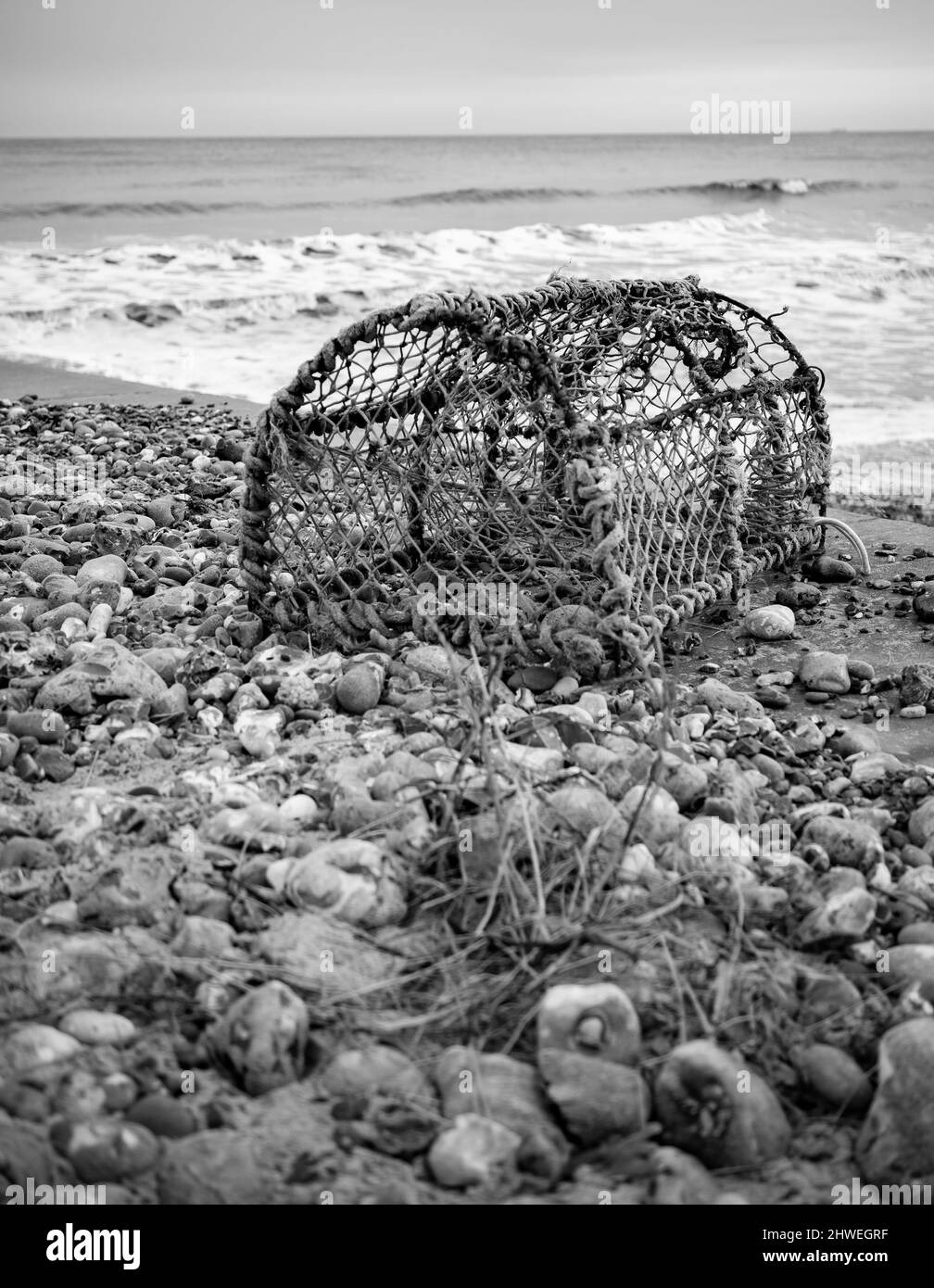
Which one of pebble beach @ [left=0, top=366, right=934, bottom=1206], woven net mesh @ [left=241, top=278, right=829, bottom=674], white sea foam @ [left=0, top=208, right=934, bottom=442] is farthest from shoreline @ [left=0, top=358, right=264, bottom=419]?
pebble beach @ [left=0, top=366, right=934, bottom=1206]

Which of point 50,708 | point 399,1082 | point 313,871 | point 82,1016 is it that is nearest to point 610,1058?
point 399,1082

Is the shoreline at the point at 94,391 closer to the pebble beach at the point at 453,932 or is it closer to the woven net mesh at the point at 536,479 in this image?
the woven net mesh at the point at 536,479

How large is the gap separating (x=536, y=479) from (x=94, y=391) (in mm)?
3965

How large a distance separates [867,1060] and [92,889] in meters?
1.19

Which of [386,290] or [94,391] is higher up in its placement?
[386,290]

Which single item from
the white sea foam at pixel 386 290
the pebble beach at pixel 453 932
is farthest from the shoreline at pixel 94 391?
the pebble beach at pixel 453 932

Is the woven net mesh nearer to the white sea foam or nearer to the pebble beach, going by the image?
the pebble beach

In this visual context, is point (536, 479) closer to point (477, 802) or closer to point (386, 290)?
point (477, 802)

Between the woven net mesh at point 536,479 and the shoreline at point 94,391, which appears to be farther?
Result: the shoreline at point 94,391

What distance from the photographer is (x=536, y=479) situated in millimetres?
3500

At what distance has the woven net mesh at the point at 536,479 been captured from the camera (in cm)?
288

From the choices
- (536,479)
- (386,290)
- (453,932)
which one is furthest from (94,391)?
(453,932)

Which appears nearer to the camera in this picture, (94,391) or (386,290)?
(94,391)

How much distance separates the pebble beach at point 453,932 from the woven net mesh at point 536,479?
20 cm
